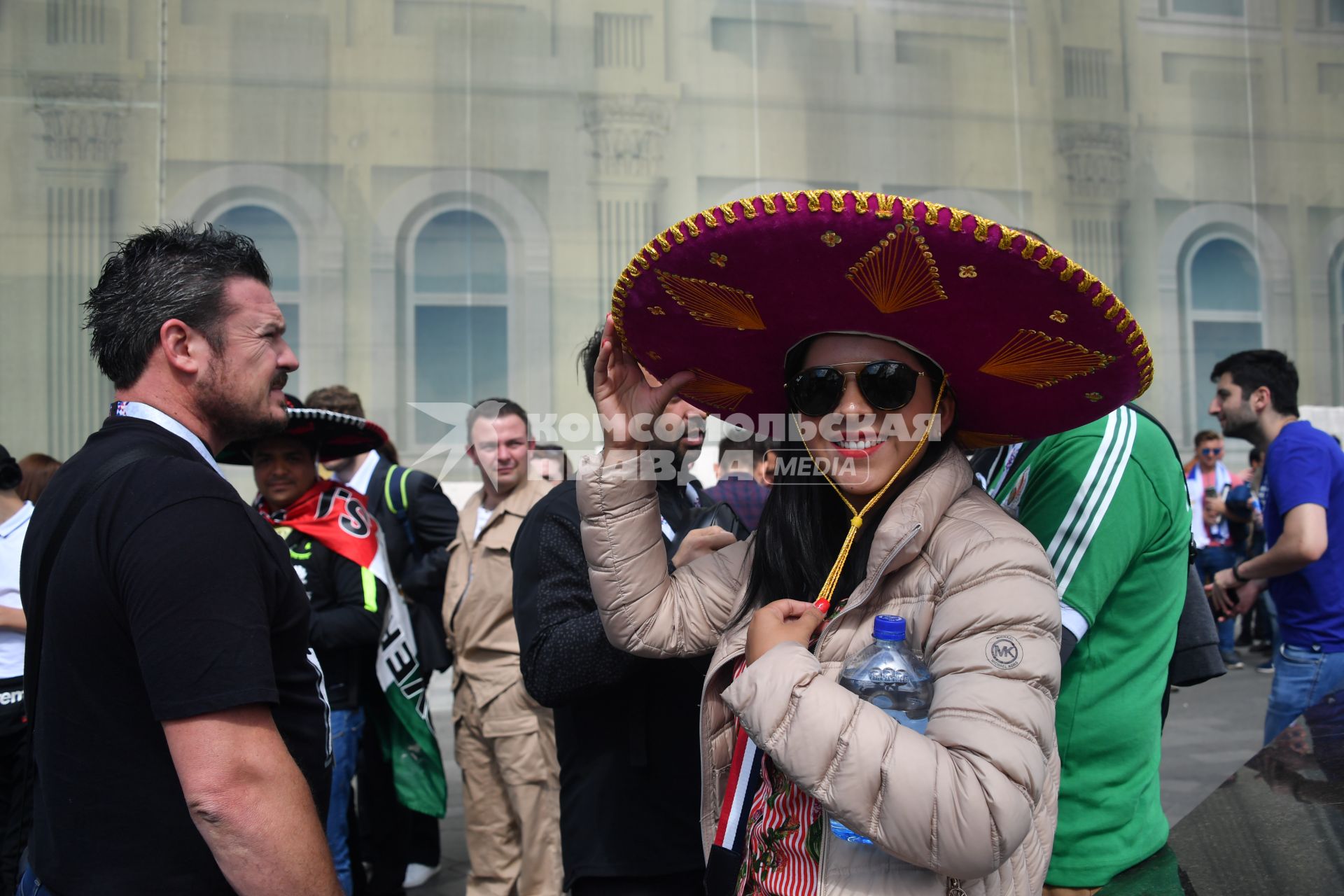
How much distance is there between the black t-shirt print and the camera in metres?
1.79

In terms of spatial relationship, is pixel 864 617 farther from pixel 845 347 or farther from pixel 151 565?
pixel 151 565

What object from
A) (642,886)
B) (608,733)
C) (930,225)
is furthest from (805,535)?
(642,886)

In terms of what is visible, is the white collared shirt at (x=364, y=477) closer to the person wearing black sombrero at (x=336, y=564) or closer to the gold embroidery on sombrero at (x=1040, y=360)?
the person wearing black sombrero at (x=336, y=564)

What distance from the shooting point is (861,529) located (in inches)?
76.5

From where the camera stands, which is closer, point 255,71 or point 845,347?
point 845,347

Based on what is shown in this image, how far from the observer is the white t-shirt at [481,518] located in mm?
4965

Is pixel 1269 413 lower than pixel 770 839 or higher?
higher

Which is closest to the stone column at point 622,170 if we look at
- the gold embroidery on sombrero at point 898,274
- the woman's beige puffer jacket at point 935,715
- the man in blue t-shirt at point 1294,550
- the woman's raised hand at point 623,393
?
the man in blue t-shirt at point 1294,550

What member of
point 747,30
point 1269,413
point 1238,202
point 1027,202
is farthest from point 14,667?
point 1238,202

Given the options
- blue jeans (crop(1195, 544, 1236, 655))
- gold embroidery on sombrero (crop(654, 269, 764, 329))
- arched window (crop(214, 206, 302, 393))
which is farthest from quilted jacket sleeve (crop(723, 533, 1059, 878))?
arched window (crop(214, 206, 302, 393))

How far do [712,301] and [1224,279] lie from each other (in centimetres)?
1464

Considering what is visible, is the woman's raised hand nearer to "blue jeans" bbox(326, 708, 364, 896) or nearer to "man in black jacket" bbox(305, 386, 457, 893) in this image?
"blue jeans" bbox(326, 708, 364, 896)

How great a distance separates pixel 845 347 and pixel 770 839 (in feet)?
2.88

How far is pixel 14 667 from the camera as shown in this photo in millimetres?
4234
